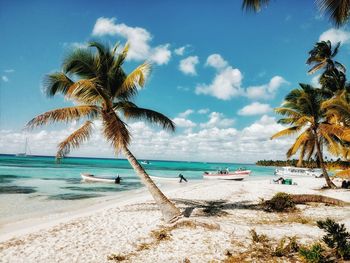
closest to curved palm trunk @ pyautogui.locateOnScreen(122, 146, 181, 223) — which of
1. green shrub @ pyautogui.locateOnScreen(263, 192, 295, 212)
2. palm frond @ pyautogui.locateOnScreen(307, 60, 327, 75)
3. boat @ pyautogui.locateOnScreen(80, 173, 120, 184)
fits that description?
green shrub @ pyautogui.locateOnScreen(263, 192, 295, 212)

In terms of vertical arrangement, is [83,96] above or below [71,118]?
above

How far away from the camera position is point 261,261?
6004mm

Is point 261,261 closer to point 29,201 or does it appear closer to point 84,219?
point 84,219

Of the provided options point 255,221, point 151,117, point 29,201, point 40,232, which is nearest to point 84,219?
point 40,232

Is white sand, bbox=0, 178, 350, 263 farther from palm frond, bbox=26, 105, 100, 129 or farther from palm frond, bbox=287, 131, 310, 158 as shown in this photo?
palm frond, bbox=287, 131, 310, 158

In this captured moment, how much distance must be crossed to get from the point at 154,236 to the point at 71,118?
15.9ft

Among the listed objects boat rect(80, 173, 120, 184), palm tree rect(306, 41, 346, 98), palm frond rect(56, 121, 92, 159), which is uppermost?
palm tree rect(306, 41, 346, 98)

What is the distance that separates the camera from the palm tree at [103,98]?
372 inches

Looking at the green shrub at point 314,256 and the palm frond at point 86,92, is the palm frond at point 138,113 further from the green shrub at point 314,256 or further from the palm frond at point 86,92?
the green shrub at point 314,256

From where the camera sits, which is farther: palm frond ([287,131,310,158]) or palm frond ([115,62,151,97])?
palm frond ([287,131,310,158])

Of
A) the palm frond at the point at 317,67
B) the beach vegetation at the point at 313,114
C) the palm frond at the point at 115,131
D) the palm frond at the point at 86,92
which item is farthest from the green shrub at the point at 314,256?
the palm frond at the point at 317,67

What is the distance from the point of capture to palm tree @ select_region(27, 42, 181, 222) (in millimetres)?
9445

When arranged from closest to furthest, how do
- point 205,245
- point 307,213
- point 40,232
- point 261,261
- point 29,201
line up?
point 261,261
point 205,245
point 40,232
point 307,213
point 29,201

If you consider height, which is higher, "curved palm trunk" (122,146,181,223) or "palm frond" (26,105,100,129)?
"palm frond" (26,105,100,129)
